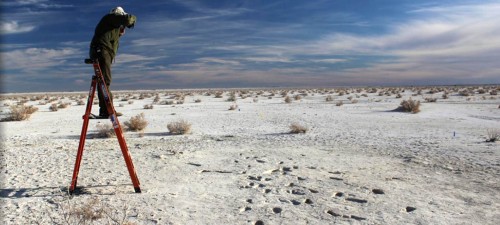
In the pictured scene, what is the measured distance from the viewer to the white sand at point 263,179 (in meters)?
4.47

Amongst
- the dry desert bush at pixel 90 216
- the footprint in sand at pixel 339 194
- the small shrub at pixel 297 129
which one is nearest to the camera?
the dry desert bush at pixel 90 216

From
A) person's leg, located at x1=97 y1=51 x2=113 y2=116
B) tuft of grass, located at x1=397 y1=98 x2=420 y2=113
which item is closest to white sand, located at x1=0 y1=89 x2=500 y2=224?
person's leg, located at x1=97 y1=51 x2=113 y2=116

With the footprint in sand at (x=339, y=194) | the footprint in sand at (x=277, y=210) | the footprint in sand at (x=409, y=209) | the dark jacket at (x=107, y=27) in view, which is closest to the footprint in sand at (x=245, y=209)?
the footprint in sand at (x=277, y=210)

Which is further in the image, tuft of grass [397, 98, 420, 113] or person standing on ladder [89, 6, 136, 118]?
tuft of grass [397, 98, 420, 113]

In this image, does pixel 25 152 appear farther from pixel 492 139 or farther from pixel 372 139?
pixel 492 139

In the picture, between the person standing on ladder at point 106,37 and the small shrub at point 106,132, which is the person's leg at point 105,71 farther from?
the small shrub at point 106,132

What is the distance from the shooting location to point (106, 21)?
183 inches

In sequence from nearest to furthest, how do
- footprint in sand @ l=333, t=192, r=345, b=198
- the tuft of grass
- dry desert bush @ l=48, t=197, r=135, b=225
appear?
1. dry desert bush @ l=48, t=197, r=135, b=225
2. footprint in sand @ l=333, t=192, r=345, b=198
3. the tuft of grass

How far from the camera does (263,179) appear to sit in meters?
5.94

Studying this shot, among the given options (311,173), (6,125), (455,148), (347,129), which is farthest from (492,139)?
(6,125)

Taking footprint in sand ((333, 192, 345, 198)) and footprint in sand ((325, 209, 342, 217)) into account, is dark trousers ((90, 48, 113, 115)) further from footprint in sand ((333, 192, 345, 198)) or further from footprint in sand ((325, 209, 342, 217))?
footprint in sand ((333, 192, 345, 198))

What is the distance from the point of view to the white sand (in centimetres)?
447

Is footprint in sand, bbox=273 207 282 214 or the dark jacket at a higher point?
the dark jacket

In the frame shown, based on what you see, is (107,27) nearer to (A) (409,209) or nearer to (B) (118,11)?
(B) (118,11)
